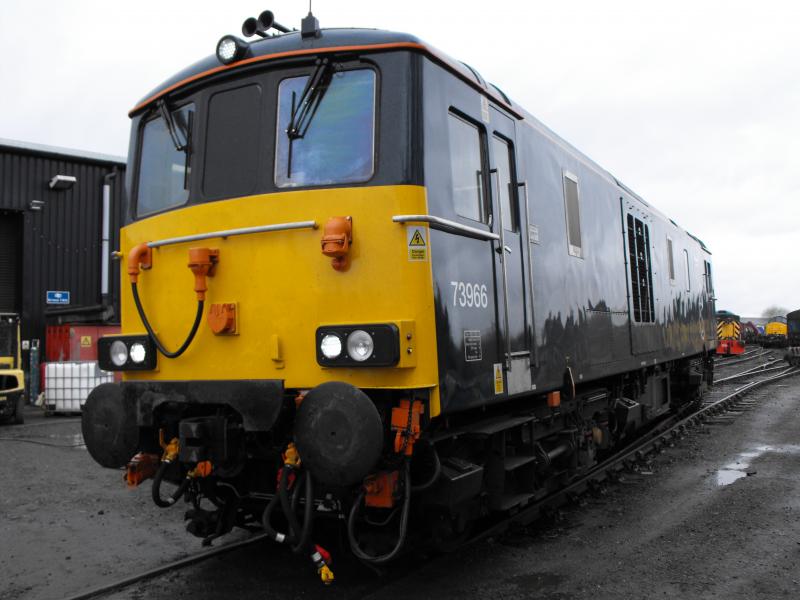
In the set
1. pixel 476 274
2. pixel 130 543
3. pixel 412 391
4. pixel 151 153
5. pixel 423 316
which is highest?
pixel 151 153

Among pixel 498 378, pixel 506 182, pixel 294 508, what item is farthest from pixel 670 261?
pixel 294 508

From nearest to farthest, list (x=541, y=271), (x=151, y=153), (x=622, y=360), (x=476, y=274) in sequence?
(x=476, y=274) → (x=151, y=153) → (x=541, y=271) → (x=622, y=360)

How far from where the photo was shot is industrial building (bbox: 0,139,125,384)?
18.9 meters

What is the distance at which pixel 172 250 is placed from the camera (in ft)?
15.4

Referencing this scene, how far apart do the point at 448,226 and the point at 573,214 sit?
2.81 m

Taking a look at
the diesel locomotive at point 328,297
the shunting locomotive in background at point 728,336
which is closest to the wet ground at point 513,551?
the diesel locomotive at point 328,297

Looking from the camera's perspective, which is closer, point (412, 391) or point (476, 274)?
point (412, 391)

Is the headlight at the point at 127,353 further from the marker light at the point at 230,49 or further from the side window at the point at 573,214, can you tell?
the side window at the point at 573,214

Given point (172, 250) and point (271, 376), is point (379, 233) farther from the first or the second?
point (172, 250)

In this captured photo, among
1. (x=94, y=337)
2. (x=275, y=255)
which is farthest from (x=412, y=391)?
(x=94, y=337)

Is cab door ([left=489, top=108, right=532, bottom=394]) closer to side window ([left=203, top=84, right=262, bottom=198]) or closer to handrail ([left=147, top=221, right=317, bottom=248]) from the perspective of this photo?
handrail ([left=147, top=221, right=317, bottom=248])

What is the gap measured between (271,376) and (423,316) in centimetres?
102

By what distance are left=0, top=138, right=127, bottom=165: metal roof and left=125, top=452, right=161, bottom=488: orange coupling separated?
17.0 metres

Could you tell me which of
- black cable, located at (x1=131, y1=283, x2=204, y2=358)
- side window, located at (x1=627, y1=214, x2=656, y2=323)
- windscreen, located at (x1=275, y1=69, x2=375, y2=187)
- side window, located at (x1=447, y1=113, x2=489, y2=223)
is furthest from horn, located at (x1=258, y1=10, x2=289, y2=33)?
side window, located at (x1=627, y1=214, x2=656, y2=323)
